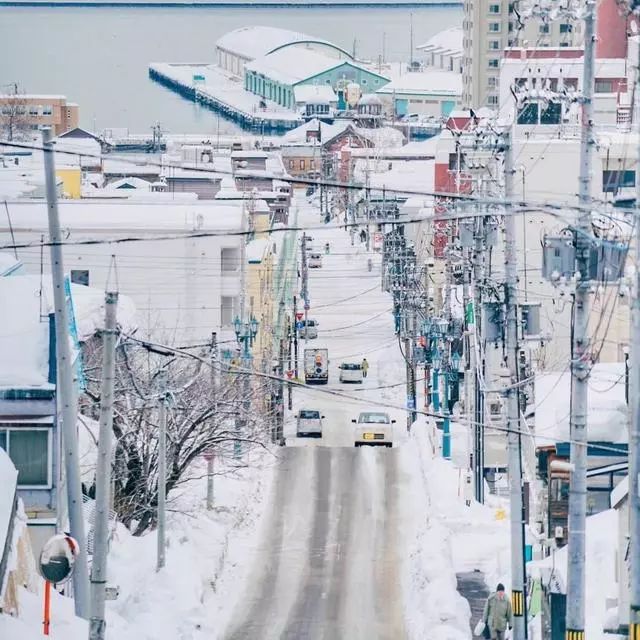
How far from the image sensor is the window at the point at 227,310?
15359 millimetres

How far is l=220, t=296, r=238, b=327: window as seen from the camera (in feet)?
50.4

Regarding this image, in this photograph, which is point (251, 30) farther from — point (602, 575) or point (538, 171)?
point (602, 575)

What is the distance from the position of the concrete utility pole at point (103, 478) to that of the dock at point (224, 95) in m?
53.8

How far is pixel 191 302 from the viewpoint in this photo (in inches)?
598

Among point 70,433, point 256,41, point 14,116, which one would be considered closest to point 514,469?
point 70,433

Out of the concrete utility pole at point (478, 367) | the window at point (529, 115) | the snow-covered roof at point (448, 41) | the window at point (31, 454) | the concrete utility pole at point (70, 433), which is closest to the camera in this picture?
the concrete utility pole at point (70, 433)

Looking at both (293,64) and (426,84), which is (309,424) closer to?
(426,84)

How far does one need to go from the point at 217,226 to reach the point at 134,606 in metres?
8.92

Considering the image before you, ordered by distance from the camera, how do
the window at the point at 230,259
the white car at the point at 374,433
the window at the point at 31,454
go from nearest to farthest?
1. the window at the point at 31,454
2. the white car at the point at 374,433
3. the window at the point at 230,259

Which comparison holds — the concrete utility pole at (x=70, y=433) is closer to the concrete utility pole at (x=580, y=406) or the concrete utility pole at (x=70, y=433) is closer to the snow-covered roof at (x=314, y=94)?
the concrete utility pole at (x=580, y=406)

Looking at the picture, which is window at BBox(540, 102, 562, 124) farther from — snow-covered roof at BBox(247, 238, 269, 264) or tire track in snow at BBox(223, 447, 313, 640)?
tire track in snow at BBox(223, 447, 313, 640)

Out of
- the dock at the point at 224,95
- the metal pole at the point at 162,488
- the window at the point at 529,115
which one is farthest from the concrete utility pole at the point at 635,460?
the dock at the point at 224,95

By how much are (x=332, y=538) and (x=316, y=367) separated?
7.29 metres

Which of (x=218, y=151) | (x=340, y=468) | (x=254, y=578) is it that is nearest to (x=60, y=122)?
(x=218, y=151)
